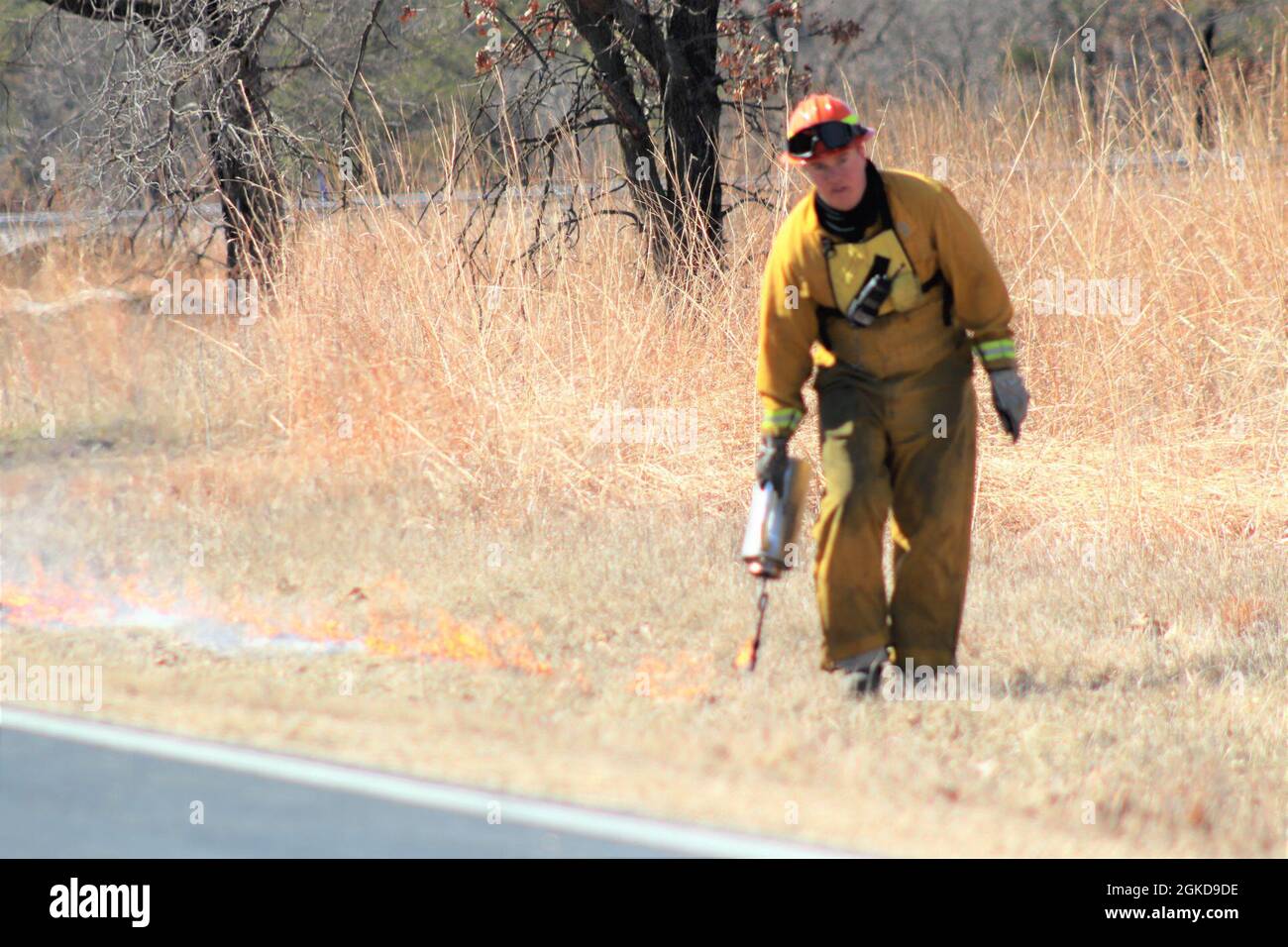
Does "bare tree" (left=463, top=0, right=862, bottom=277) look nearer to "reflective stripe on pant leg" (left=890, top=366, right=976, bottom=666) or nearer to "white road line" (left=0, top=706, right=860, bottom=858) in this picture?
"reflective stripe on pant leg" (left=890, top=366, right=976, bottom=666)

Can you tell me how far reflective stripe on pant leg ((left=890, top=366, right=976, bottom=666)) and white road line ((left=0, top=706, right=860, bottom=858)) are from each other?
1.70 m

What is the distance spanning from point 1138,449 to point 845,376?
4.33 m

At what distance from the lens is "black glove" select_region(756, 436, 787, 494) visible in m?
5.65

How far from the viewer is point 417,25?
22.6m

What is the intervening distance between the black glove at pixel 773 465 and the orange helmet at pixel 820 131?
0.97 meters

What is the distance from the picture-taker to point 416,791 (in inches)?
183

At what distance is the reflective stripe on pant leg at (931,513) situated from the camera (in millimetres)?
5637

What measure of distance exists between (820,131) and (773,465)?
114 centimetres
